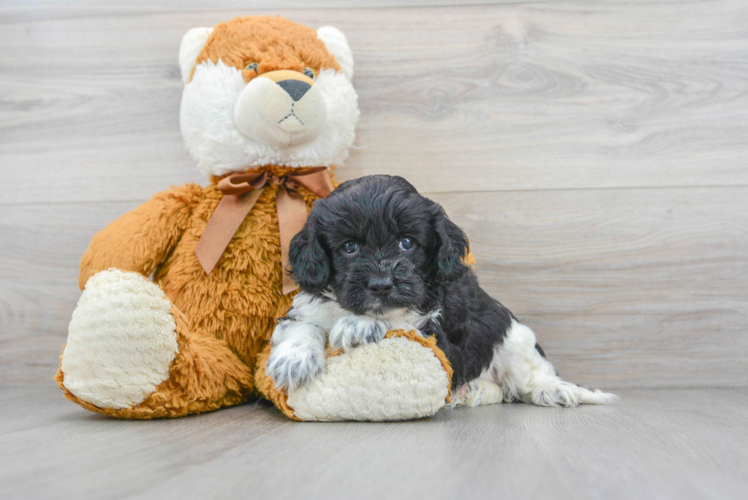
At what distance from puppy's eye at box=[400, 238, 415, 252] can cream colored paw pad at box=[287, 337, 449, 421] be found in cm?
21

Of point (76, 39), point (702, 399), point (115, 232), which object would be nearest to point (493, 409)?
point (702, 399)

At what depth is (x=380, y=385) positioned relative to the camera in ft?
4.04

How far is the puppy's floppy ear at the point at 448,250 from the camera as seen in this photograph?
131 cm

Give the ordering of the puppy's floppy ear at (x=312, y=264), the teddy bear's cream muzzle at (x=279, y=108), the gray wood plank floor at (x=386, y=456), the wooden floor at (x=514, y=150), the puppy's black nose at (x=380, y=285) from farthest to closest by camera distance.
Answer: the wooden floor at (x=514, y=150)
the teddy bear's cream muzzle at (x=279, y=108)
the puppy's floppy ear at (x=312, y=264)
the puppy's black nose at (x=380, y=285)
the gray wood plank floor at (x=386, y=456)

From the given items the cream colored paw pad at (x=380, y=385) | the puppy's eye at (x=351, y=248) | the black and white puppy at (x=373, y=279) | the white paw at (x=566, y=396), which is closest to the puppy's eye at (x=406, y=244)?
the black and white puppy at (x=373, y=279)

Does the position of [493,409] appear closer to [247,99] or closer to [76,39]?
[247,99]

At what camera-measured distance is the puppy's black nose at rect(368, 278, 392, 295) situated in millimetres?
1204

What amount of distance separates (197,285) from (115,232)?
285 mm

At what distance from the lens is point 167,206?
161 centimetres

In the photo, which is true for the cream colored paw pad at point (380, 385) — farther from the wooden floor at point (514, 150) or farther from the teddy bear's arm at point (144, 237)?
Result: the wooden floor at point (514, 150)

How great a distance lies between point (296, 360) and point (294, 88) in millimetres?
735

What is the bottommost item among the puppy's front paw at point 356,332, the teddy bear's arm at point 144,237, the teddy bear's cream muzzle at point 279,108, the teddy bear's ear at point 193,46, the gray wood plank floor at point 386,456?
the gray wood plank floor at point 386,456

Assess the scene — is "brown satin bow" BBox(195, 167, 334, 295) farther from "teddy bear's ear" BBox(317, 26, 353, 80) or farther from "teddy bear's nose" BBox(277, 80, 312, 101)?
"teddy bear's ear" BBox(317, 26, 353, 80)

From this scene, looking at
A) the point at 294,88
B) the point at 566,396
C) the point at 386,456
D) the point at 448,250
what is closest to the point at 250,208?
the point at 294,88
